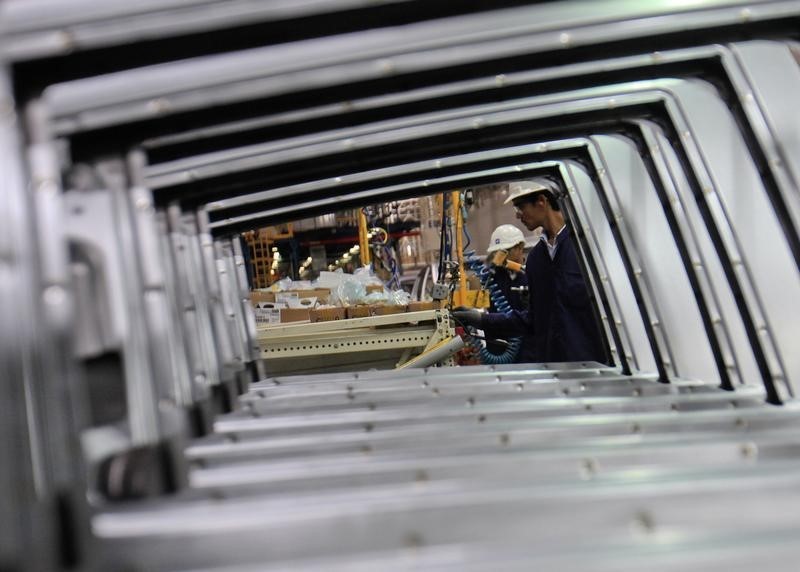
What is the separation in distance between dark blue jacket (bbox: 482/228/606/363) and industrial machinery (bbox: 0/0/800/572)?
0.96m

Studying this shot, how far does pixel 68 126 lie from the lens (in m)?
1.80

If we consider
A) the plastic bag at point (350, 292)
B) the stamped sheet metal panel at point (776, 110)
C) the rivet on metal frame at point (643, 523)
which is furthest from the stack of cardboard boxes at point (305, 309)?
the rivet on metal frame at point (643, 523)

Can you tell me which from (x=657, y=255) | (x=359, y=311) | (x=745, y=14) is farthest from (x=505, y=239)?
(x=745, y=14)

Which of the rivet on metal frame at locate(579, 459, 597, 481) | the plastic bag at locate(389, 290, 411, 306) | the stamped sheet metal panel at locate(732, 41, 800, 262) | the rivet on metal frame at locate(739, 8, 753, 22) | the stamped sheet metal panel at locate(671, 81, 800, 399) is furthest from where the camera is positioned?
the plastic bag at locate(389, 290, 411, 306)

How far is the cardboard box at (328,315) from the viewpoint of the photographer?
6.52 metres

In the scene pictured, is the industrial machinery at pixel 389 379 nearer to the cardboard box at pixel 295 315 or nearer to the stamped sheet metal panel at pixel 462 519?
the stamped sheet metal panel at pixel 462 519

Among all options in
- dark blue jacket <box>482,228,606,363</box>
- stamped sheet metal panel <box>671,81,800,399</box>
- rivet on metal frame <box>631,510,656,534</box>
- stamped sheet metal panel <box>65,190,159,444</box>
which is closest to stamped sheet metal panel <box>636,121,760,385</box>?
stamped sheet metal panel <box>671,81,800,399</box>

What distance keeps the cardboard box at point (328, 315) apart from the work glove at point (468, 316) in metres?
1.05

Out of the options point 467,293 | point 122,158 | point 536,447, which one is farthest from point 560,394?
point 467,293

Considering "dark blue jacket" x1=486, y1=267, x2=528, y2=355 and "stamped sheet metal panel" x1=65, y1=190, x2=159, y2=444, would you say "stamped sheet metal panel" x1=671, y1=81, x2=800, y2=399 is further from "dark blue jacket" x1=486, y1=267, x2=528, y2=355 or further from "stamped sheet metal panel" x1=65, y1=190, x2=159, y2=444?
"dark blue jacket" x1=486, y1=267, x2=528, y2=355

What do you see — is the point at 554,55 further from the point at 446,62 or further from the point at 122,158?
the point at 122,158

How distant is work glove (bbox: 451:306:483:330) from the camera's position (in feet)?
20.3

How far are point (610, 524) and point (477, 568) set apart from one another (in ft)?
1.14

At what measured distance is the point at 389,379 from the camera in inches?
141
